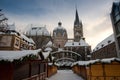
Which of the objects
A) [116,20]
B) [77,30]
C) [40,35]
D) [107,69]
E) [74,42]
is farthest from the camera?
[77,30]

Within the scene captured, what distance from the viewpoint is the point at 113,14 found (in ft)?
78.0

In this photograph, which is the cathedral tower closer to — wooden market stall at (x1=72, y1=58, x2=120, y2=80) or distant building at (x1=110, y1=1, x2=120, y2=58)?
→ distant building at (x1=110, y1=1, x2=120, y2=58)

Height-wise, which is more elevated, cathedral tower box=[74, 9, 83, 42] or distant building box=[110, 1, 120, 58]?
cathedral tower box=[74, 9, 83, 42]

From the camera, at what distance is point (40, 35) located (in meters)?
71.6

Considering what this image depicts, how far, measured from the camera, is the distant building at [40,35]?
69.8 metres

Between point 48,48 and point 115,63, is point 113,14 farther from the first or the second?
point 48,48

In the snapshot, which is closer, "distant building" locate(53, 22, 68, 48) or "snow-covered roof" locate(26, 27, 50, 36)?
"snow-covered roof" locate(26, 27, 50, 36)

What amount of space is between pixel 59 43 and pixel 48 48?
50.6 feet

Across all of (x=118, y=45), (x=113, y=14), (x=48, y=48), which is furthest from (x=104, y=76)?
(x=48, y=48)

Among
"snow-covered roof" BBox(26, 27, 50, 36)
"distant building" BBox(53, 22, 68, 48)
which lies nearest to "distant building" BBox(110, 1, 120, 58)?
"snow-covered roof" BBox(26, 27, 50, 36)

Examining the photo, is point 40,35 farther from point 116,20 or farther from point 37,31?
point 116,20

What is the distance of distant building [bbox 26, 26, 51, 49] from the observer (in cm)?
6975

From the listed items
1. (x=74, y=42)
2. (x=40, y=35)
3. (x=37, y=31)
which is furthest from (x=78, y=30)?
(x=37, y=31)

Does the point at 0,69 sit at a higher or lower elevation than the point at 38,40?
lower
